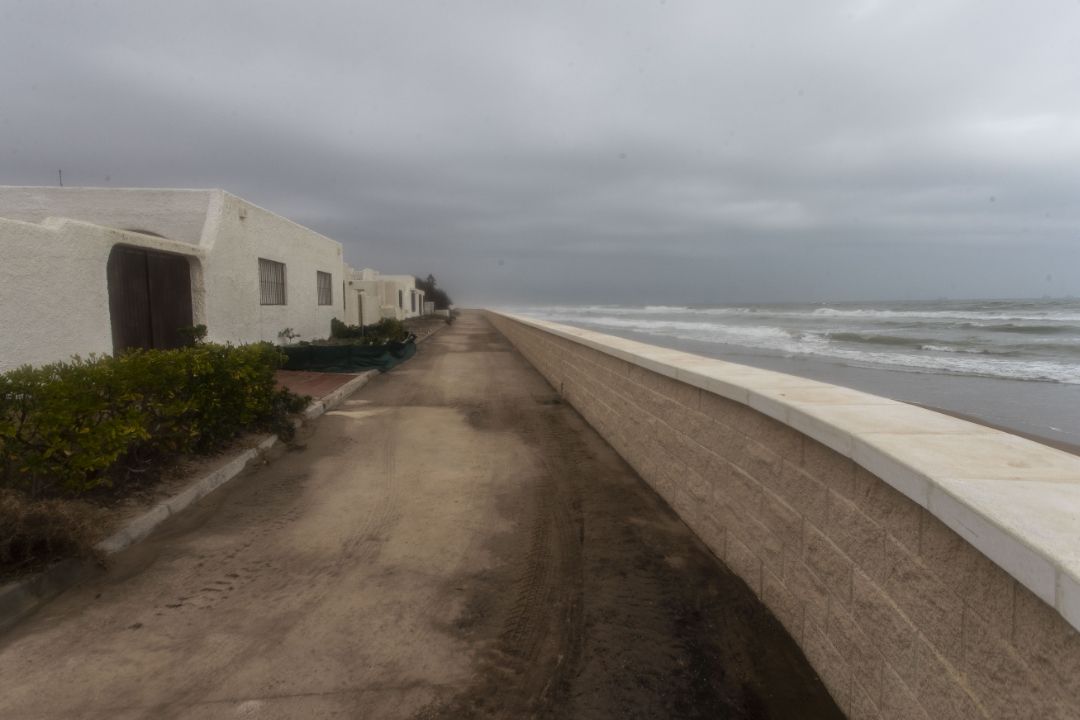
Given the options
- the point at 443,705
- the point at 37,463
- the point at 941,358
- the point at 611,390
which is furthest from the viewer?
the point at 941,358

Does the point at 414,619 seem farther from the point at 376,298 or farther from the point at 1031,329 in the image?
the point at 1031,329

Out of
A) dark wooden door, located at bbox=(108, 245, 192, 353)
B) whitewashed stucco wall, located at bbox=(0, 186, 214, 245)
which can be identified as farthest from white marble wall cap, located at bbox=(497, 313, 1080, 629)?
whitewashed stucco wall, located at bbox=(0, 186, 214, 245)

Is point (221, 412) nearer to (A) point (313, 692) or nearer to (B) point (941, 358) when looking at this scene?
(A) point (313, 692)

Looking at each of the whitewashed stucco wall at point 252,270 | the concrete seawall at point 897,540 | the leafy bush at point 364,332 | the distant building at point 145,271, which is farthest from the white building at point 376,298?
the concrete seawall at point 897,540

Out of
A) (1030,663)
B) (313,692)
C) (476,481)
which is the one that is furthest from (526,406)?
(1030,663)

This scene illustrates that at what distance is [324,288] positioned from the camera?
62.0 ft

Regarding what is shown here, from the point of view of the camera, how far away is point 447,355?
66.6 ft

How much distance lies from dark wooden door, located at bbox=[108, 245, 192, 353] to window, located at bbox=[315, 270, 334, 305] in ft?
24.1

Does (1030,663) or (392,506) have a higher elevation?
(1030,663)

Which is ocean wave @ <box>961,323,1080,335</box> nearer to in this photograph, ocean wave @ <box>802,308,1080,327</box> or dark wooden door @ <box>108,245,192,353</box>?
ocean wave @ <box>802,308,1080,327</box>

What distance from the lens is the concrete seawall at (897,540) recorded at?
1599 millimetres

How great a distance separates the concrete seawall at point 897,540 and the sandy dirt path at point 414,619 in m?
0.38

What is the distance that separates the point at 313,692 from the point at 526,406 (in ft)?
25.3

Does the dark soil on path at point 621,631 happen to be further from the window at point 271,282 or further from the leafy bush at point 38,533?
the window at point 271,282
